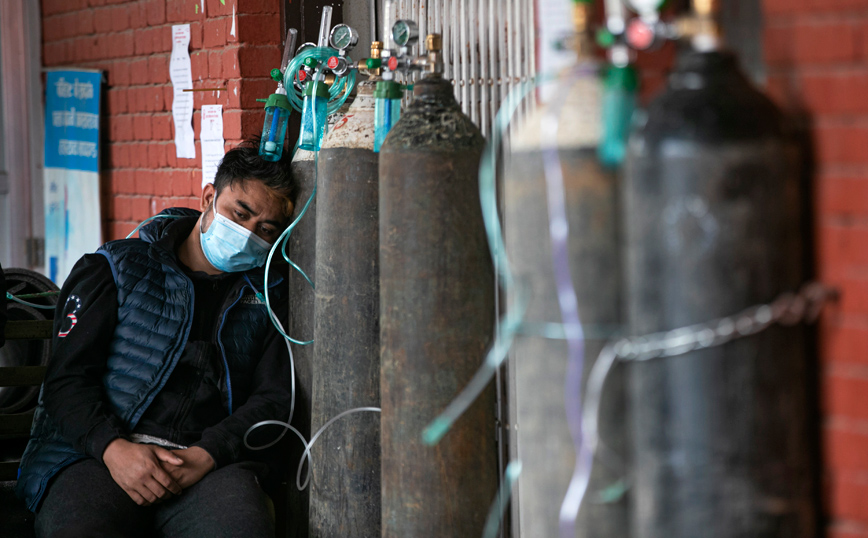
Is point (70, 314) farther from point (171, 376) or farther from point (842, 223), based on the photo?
point (842, 223)

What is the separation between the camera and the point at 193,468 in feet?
7.07

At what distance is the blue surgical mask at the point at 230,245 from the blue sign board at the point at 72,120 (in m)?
1.73

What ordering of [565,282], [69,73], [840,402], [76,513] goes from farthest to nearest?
1. [69,73]
2. [76,513]
3. [565,282]
4. [840,402]

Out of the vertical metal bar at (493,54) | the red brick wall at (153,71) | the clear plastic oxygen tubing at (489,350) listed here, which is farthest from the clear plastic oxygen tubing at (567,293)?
the red brick wall at (153,71)

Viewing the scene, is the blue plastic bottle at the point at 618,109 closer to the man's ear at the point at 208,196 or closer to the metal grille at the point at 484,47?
the metal grille at the point at 484,47

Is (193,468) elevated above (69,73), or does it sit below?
below

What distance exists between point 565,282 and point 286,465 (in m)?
1.39

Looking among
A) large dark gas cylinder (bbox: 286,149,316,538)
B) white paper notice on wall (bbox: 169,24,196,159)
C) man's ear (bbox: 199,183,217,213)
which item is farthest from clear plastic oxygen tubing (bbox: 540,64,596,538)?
white paper notice on wall (bbox: 169,24,196,159)

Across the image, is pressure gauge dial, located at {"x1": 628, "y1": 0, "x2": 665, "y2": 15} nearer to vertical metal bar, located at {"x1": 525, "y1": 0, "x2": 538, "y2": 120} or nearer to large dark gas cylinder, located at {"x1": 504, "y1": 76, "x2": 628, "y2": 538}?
large dark gas cylinder, located at {"x1": 504, "y1": 76, "x2": 628, "y2": 538}

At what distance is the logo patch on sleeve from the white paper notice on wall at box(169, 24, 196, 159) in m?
1.05

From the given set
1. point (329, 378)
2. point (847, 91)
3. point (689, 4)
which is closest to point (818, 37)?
point (847, 91)

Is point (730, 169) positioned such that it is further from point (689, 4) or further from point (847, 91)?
point (689, 4)

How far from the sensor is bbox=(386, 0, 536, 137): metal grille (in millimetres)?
1957

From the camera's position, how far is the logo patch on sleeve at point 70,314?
2230 millimetres
